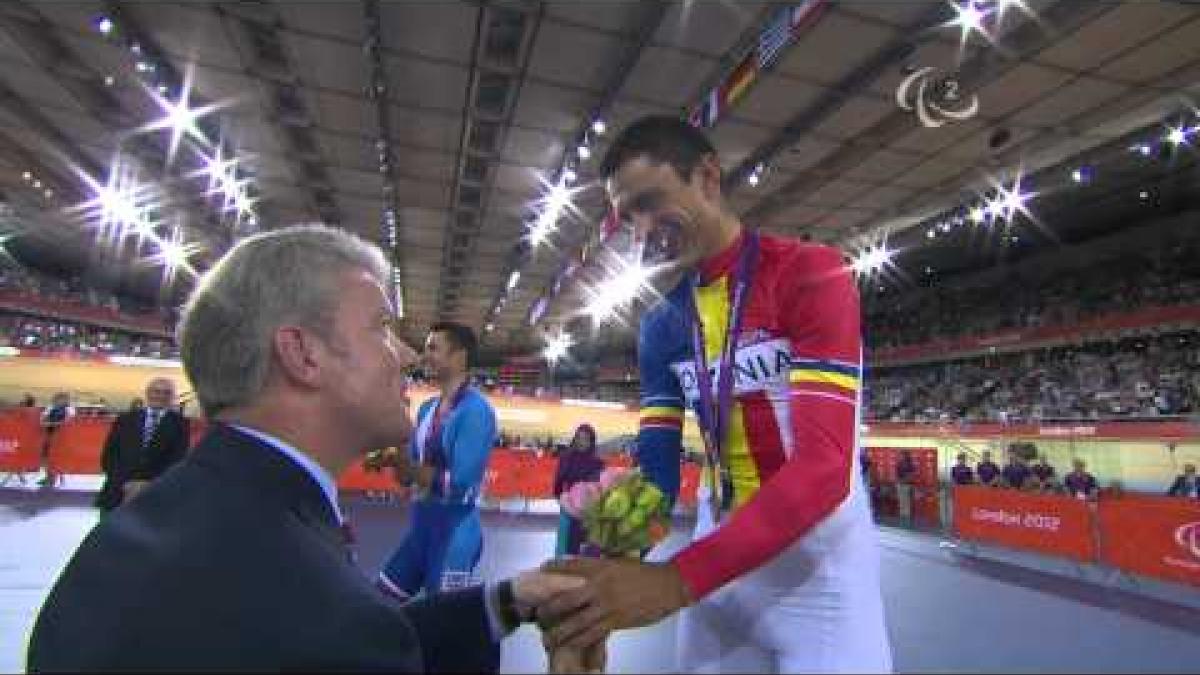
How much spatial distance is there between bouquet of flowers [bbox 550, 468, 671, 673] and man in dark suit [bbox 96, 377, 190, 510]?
6.33m

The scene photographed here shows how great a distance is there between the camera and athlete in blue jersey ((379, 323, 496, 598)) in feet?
13.8

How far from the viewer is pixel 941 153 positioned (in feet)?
44.4

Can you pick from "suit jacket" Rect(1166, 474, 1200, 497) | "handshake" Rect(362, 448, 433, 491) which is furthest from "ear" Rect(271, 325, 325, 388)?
"suit jacket" Rect(1166, 474, 1200, 497)

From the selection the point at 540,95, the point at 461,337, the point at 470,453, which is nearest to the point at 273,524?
the point at 470,453

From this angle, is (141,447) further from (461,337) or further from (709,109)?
(709,109)

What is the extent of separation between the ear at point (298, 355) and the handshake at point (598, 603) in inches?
24.3

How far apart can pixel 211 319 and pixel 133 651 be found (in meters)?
0.63

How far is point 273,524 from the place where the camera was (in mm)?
1026

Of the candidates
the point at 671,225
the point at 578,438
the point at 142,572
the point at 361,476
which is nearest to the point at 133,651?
the point at 142,572

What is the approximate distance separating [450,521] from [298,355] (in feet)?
10.1

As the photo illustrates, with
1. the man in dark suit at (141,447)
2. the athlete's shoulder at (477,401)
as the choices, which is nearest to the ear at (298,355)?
the athlete's shoulder at (477,401)

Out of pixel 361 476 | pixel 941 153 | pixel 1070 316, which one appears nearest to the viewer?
pixel 941 153

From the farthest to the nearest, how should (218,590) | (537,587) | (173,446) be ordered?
(173,446)
(537,587)
(218,590)

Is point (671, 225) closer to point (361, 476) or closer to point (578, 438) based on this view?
point (578, 438)
